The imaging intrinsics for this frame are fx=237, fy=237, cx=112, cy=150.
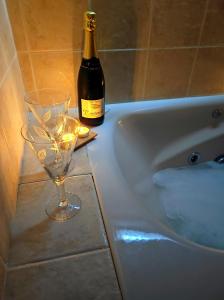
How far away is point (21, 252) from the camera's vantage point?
1.18ft

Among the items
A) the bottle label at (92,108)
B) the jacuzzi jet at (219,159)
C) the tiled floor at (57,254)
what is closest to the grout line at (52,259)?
the tiled floor at (57,254)

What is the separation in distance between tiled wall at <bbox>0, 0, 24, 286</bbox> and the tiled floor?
2 cm

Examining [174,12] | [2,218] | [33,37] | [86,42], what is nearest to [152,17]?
[174,12]

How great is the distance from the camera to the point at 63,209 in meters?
0.43

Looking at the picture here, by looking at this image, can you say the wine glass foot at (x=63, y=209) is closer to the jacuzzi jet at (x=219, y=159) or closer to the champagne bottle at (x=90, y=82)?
the champagne bottle at (x=90, y=82)

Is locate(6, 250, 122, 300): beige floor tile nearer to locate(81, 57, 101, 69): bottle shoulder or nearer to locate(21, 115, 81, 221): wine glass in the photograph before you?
locate(21, 115, 81, 221): wine glass

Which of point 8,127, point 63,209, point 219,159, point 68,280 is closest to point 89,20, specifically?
point 8,127

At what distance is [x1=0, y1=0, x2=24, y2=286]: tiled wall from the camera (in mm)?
375

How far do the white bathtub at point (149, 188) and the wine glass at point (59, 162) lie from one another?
0.21 ft

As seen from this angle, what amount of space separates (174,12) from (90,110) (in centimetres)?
36

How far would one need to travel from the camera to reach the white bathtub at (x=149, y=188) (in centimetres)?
32

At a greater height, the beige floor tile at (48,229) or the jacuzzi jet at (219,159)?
the beige floor tile at (48,229)

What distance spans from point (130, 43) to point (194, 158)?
45cm

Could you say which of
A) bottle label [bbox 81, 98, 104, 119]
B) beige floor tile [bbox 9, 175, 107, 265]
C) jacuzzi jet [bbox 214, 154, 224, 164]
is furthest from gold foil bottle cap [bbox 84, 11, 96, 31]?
jacuzzi jet [bbox 214, 154, 224, 164]
